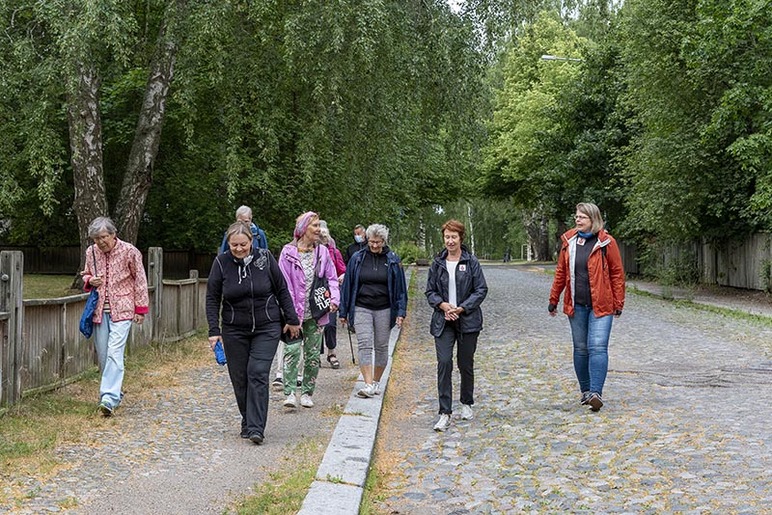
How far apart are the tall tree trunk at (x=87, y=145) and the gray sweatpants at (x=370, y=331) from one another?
334 inches

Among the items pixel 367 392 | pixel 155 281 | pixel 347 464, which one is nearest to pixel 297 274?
pixel 367 392

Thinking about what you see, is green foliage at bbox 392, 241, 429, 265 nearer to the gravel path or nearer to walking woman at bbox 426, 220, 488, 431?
the gravel path

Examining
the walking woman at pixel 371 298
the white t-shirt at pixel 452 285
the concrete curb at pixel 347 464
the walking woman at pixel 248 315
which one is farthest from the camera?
the walking woman at pixel 371 298

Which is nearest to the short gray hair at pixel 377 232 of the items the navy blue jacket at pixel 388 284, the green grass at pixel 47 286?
the navy blue jacket at pixel 388 284

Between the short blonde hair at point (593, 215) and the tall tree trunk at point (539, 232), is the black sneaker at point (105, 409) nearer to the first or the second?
the short blonde hair at point (593, 215)

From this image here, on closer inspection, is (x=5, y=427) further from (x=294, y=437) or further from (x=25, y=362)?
(x=294, y=437)

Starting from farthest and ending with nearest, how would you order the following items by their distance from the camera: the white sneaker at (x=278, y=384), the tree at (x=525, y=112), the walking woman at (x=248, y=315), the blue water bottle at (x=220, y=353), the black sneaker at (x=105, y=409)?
the tree at (x=525, y=112), the white sneaker at (x=278, y=384), the black sneaker at (x=105, y=409), the blue water bottle at (x=220, y=353), the walking woman at (x=248, y=315)

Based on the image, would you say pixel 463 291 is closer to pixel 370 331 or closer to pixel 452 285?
pixel 452 285

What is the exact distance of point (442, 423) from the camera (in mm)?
8203

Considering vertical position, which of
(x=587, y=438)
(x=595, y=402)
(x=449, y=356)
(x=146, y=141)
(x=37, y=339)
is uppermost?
(x=146, y=141)

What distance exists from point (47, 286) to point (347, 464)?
2187 cm

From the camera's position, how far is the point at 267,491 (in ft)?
19.2

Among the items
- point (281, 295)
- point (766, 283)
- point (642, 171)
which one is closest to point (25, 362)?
point (281, 295)

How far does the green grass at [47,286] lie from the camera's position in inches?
872
